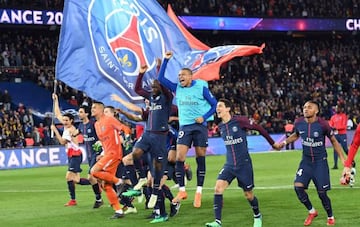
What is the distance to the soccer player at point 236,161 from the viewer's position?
1320 cm

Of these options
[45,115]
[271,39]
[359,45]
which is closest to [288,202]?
[45,115]

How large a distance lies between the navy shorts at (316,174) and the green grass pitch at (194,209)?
705 mm

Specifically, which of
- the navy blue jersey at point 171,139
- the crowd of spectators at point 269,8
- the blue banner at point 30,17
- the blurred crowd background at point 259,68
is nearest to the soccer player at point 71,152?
the navy blue jersey at point 171,139

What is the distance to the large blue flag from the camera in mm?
18062

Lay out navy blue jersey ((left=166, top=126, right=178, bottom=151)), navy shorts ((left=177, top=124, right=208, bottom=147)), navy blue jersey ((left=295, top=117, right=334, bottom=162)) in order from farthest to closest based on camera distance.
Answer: navy blue jersey ((left=166, top=126, right=178, bottom=151))
navy shorts ((left=177, top=124, right=208, bottom=147))
navy blue jersey ((left=295, top=117, right=334, bottom=162))

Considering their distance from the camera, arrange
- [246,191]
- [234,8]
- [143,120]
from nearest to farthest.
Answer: [246,191], [143,120], [234,8]

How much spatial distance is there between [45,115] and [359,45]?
93.4 ft

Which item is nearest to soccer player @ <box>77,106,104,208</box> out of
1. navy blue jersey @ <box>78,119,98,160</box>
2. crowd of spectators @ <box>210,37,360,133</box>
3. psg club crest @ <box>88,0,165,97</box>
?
navy blue jersey @ <box>78,119,98,160</box>

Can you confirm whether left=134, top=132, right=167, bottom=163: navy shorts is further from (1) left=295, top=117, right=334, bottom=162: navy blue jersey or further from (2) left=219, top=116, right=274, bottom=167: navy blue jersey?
(1) left=295, top=117, right=334, bottom=162: navy blue jersey

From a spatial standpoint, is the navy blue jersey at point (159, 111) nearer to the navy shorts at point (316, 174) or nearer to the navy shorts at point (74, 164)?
the navy shorts at point (316, 174)

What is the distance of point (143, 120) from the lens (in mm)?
15859

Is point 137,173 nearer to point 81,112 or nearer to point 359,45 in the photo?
point 81,112

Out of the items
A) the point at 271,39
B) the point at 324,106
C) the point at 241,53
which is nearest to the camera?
the point at 241,53

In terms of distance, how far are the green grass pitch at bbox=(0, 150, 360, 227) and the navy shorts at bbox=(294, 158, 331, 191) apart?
0.70 meters
